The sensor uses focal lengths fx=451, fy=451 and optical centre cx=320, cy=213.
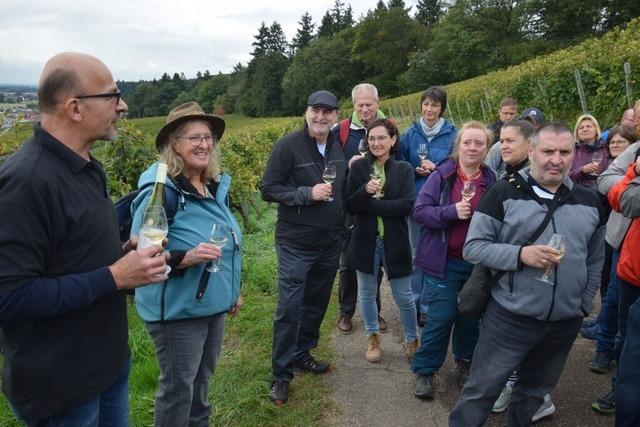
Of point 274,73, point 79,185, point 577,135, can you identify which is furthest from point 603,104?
point 274,73

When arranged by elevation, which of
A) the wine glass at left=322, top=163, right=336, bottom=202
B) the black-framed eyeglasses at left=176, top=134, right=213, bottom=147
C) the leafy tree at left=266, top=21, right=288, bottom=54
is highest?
the leafy tree at left=266, top=21, right=288, bottom=54

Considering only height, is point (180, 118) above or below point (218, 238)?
above

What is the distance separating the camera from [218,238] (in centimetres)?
246

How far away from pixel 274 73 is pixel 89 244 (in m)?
80.0

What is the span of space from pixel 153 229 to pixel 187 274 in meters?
0.55

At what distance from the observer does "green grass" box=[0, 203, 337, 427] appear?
3367 mm

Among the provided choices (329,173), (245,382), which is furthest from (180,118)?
(245,382)

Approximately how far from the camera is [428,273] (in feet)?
11.6

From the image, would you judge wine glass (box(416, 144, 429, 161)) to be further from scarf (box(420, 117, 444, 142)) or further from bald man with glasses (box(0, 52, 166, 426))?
bald man with glasses (box(0, 52, 166, 426))

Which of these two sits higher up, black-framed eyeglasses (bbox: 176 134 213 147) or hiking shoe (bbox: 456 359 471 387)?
black-framed eyeglasses (bbox: 176 134 213 147)

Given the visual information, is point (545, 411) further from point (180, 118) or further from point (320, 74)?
point (320, 74)

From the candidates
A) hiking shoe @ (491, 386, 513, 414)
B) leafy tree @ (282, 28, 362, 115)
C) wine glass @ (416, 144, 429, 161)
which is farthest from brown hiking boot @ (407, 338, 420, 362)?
leafy tree @ (282, 28, 362, 115)

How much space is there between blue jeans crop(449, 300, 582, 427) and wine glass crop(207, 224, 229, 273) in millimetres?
1728

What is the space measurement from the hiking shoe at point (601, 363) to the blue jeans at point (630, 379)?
4.22ft
